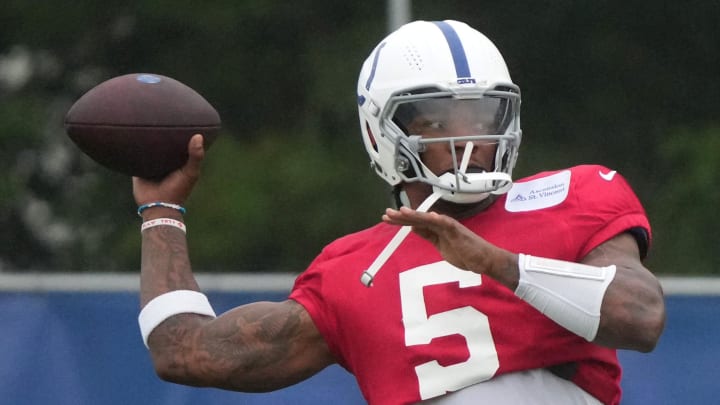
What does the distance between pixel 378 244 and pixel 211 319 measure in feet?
1.39

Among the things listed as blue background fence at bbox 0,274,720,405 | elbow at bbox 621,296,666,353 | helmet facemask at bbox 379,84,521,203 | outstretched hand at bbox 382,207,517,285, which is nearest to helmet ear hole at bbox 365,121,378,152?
helmet facemask at bbox 379,84,521,203

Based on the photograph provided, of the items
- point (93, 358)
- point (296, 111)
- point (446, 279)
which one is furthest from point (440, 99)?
point (296, 111)

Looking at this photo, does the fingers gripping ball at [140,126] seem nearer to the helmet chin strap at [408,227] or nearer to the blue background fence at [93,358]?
the helmet chin strap at [408,227]

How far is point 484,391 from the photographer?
3168 millimetres

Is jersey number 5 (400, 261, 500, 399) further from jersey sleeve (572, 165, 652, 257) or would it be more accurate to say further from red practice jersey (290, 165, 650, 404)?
jersey sleeve (572, 165, 652, 257)

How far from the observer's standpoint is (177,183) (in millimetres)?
3533

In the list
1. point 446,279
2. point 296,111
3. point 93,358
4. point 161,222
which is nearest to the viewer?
point 446,279

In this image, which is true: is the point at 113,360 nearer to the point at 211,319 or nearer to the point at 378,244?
the point at 211,319

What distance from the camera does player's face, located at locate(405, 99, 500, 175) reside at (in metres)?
3.23

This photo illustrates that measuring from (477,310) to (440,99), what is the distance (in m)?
0.47

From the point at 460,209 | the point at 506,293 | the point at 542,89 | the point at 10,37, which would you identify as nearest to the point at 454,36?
the point at 460,209

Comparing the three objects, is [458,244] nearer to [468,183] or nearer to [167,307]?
[468,183]

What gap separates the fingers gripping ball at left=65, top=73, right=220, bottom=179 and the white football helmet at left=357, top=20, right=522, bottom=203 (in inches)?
16.5

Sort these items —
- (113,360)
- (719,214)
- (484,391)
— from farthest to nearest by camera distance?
(719,214)
(113,360)
(484,391)
